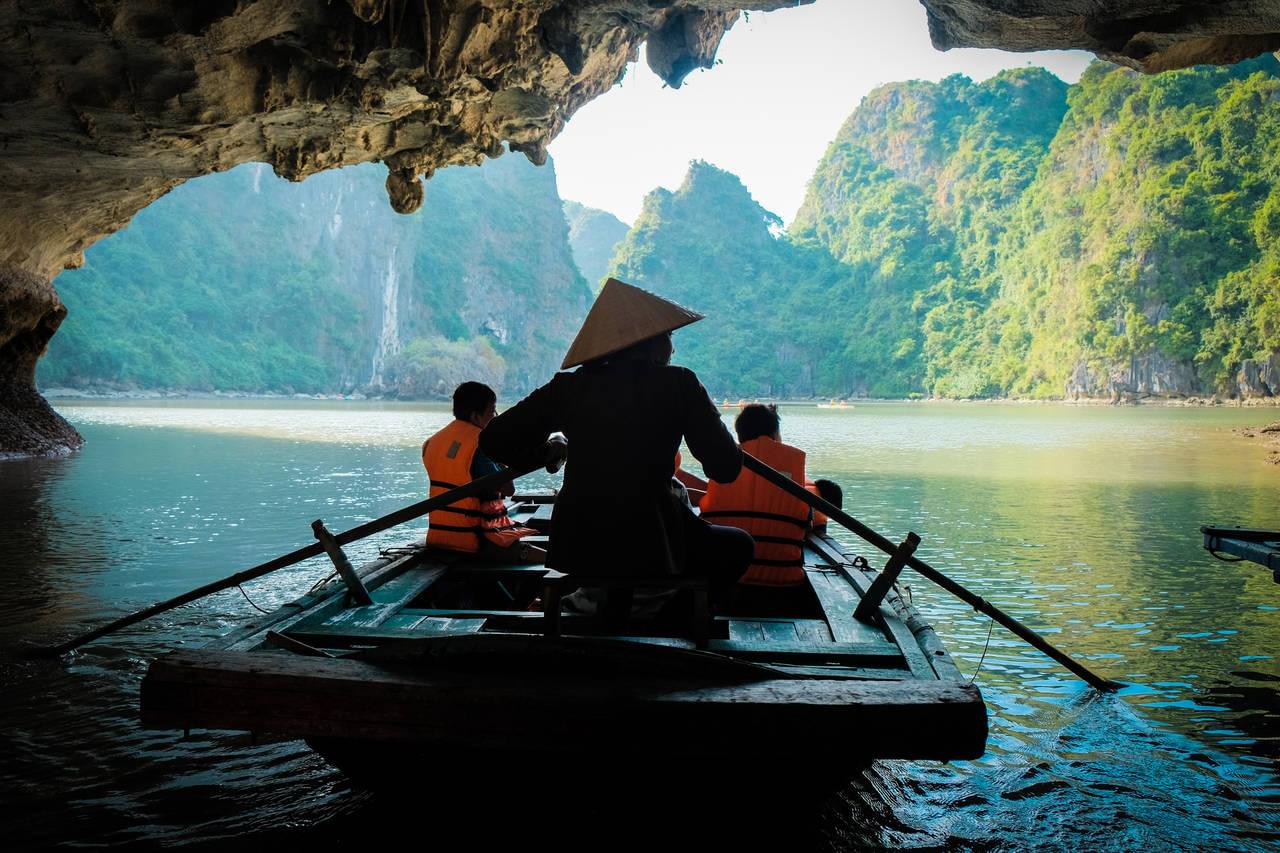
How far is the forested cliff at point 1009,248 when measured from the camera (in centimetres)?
5506

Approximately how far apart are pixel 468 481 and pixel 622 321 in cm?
223

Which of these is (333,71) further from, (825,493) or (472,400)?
(825,493)

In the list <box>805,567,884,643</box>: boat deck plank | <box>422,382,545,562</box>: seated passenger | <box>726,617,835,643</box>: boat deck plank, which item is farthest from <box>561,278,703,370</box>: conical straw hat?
<box>422,382,545,562</box>: seated passenger

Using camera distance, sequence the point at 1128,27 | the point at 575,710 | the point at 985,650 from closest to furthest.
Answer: the point at 575,710 < the point at 985,650 < the point at 1128,27

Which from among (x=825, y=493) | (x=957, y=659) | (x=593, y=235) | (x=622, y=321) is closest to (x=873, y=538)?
(x=622, y=321)

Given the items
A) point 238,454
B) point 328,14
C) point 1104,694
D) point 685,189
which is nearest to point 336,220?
point 685,189

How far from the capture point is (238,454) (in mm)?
17609

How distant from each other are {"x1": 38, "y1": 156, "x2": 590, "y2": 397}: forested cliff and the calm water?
65784 mm

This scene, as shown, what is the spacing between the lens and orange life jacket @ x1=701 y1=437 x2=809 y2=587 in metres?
3.85

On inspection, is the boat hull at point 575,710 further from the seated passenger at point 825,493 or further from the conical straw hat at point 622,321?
the seated passenger at point 825,493

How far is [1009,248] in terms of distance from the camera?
3467 inches

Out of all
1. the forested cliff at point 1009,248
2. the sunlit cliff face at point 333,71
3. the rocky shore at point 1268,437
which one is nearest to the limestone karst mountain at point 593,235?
the forested cliff at point 1009,248

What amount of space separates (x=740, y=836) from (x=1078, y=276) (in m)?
69.9

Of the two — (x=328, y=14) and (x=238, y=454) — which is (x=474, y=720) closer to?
(x=328, y=14)
